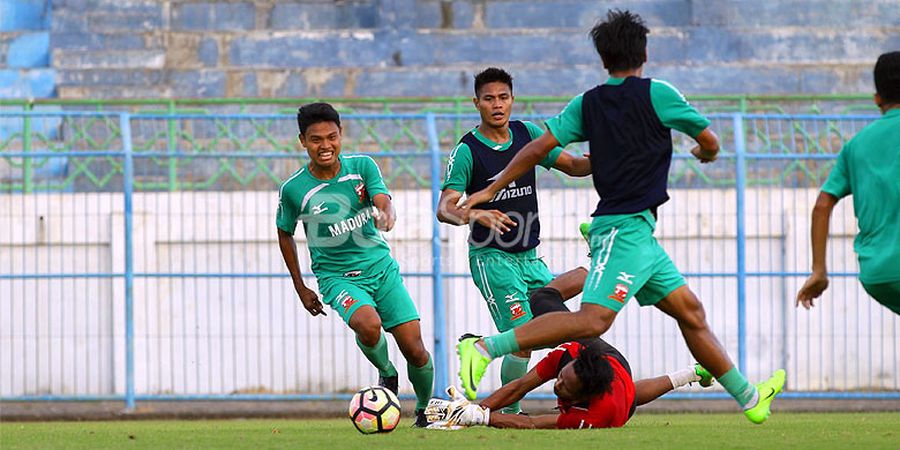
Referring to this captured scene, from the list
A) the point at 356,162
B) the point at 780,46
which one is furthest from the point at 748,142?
the point at 356,162

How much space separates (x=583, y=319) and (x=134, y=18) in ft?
38.6

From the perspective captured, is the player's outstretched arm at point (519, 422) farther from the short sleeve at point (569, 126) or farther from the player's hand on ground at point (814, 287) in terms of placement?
the player's hand on ground at point (814, 287)

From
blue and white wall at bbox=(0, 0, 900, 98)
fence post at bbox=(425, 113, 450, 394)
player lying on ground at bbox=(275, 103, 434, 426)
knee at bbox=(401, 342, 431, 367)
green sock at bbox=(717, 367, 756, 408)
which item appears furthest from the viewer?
blue and white wall at bbox=(0, 0, 900, 98)

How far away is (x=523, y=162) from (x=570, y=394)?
1.63 metres

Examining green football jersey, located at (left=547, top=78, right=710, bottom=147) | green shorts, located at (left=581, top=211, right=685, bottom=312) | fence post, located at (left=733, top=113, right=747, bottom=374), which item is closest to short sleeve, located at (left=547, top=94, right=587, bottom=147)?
green football jersey, located at (left=547, top=78, right=710, bottom=147)

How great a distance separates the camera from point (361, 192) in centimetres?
866

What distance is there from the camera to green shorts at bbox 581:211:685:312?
6848mm

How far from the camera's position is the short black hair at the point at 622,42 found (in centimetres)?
695

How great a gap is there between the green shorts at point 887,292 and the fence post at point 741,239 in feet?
21.6

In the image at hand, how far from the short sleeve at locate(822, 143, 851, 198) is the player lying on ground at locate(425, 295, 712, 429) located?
6.56 ft

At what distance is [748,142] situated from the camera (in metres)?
13.8

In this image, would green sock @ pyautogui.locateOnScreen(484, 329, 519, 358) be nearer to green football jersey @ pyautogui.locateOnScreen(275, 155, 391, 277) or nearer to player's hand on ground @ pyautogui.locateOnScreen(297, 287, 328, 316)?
green football jersey @ pyautogui.locateOnScreen(275, 155, 391, 277)

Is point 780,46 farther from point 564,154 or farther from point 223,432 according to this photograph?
point 223,432

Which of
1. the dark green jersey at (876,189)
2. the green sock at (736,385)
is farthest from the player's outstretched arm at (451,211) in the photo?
the dark green jersey at (876,189)
